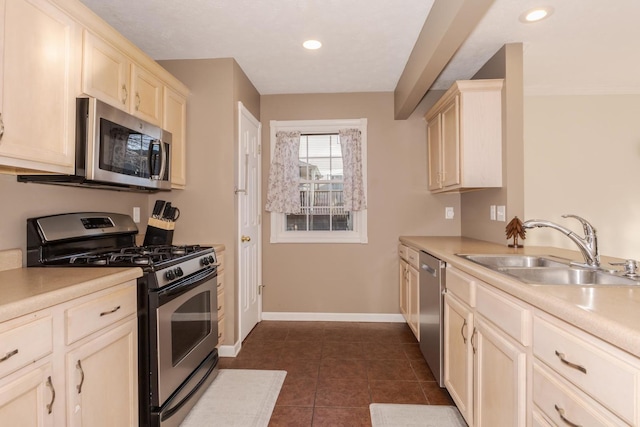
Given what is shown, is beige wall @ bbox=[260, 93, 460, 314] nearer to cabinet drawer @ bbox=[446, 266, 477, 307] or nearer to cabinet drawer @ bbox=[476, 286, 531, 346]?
cabinet drawer @ bbox=[446, 266, 477, 307]

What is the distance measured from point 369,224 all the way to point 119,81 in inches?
A: 103

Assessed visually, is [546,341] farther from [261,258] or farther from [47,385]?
[261,258]

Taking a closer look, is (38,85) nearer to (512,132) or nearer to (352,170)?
(352,170)

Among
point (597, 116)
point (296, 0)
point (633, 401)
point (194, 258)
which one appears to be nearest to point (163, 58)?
point (296, 0)

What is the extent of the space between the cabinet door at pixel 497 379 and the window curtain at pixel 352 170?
216 cm

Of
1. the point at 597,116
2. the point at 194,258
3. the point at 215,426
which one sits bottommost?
the point at 215,426

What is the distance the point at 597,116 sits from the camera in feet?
12.2

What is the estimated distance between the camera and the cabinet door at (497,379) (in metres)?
1.28

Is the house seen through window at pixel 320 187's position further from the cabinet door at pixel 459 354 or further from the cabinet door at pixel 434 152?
the cabinet door at pixel 459 354

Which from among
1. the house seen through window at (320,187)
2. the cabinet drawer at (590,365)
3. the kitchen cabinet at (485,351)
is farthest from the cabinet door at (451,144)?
the cabinet drawer at (590,365)

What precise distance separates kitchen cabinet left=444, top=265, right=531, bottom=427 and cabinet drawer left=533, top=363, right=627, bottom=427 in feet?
0.27

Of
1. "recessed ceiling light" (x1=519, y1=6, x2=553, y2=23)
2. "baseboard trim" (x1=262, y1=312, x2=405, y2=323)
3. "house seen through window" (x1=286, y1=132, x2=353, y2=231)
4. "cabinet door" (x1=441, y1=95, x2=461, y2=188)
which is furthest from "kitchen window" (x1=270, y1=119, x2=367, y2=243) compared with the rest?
"recessed ceiling light" (x1=519, y1=6, x2=553, y2=23)

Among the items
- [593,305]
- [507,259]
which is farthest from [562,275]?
[593,305]

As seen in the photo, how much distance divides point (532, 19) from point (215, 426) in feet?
10.3
